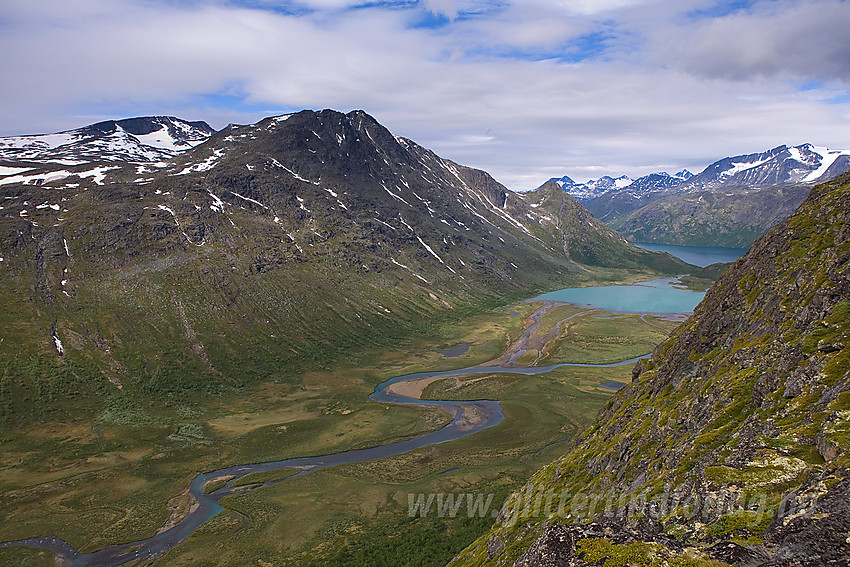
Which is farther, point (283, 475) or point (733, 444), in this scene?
point (283, 475)

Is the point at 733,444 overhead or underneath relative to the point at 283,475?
overhead

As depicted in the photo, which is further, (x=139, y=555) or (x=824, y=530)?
(x=139, y=555)

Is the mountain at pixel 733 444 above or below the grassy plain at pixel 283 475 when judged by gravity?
above

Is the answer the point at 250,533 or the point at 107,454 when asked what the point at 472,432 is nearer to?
the point at 250,533

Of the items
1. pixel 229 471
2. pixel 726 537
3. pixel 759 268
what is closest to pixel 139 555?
pixel 229 471

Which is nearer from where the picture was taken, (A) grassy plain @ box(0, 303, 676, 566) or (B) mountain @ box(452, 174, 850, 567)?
(B) mountain @ box(452, 174, 850, 567)
